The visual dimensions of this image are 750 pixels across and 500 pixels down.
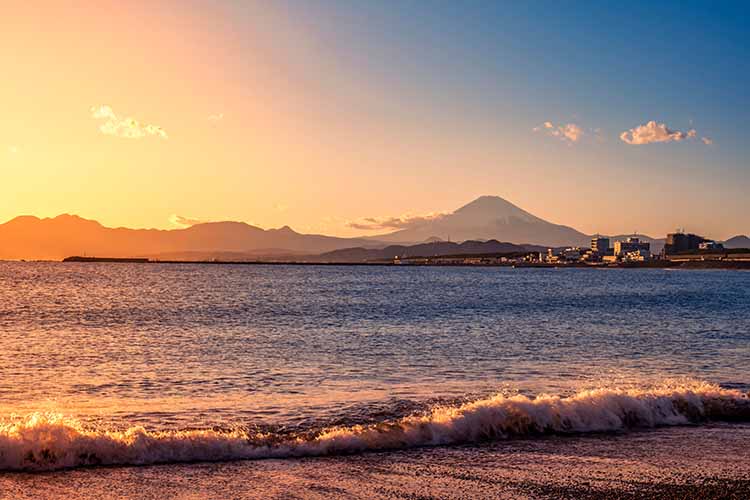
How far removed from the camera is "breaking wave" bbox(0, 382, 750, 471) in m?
14.9

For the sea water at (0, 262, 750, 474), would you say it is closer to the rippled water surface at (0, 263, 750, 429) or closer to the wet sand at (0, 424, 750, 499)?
the rippled water surface at (0, 263, 750, 429)

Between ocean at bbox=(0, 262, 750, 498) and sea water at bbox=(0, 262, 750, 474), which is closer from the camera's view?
ocean at bbox=(0, 262, 750, 498)

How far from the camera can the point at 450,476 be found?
14.0 metres

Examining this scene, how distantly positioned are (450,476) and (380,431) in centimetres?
328

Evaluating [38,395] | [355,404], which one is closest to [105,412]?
[38,395]

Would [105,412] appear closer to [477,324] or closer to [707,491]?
[707,491]

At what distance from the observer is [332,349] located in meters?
36.1

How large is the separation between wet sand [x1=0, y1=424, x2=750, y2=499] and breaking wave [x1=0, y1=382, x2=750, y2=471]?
0.53 meters

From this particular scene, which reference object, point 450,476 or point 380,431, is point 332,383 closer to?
point 380,431

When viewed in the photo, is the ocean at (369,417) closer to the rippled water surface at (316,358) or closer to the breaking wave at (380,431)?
the breaking wave at (380,431)

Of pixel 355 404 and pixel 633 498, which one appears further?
pixel 355 404

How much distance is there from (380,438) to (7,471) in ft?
26.6

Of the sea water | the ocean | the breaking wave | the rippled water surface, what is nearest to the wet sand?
the ocean

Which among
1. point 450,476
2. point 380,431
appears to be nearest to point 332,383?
point 380,431
